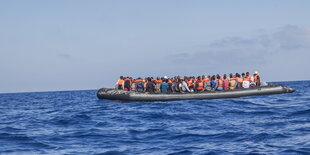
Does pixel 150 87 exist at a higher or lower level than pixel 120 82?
lower

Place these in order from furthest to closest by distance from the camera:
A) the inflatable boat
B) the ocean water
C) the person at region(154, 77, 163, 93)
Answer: the person at region(154, 77, 163, 93)
the inflatable boat
the ocean water

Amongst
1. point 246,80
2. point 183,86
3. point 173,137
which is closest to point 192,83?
point 183,86

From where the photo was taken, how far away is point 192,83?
90.2 feet

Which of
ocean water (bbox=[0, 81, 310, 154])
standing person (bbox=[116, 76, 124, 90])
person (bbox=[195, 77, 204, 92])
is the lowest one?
ocean water (bbox=[0, 81, 310, 154])

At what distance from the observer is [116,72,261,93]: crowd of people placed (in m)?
26.7

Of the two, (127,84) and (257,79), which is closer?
(257,79)

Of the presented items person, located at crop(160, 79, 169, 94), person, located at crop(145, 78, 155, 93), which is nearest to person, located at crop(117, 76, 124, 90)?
person, located at crop(145, 78, 155, 93)

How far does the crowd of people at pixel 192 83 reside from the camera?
26703 mm

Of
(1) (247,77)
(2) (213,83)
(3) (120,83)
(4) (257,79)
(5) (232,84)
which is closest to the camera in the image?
(2) (213,83)

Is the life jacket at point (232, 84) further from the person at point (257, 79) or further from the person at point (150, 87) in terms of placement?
the person at point (150, 87)

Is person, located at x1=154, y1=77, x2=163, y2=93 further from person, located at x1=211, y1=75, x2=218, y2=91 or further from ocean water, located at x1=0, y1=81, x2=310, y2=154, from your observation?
ocean water, located at x1=0, y1=81, x2=310, y2=154

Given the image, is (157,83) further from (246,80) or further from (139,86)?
(246,80)

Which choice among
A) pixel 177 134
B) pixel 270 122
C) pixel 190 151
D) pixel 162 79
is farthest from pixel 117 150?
pixel 162 79

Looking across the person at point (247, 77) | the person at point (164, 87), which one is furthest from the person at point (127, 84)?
the person at point (247, 77)
